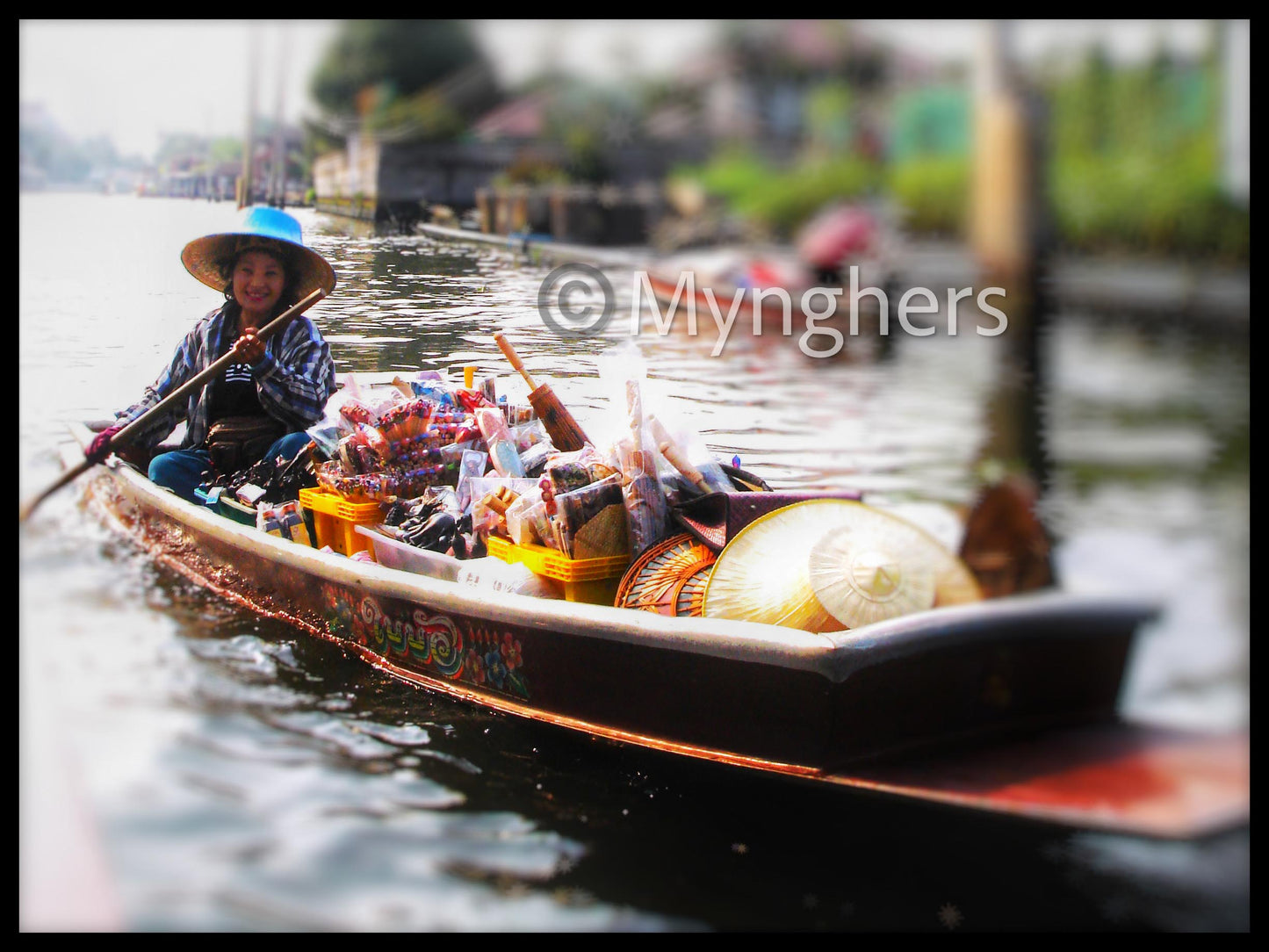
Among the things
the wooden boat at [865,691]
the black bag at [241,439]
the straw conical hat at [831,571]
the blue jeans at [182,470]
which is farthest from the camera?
the blue jeans at [182,470]

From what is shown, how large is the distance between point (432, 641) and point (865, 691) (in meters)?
1.33

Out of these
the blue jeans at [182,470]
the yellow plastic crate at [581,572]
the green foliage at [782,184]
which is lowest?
the yellow plastic crate at [581,572]

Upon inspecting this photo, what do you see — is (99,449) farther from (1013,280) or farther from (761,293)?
(1013,280)

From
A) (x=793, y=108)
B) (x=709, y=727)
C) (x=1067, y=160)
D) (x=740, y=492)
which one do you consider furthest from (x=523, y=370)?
(x=1067, y=160)

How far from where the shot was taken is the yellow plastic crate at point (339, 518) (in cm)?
373

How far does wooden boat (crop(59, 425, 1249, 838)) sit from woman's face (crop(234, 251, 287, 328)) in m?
0.77

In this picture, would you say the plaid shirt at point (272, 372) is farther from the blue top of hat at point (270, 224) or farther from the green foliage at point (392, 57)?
the green foliage at point (392, 57)

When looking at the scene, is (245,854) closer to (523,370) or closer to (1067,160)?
(523,370)

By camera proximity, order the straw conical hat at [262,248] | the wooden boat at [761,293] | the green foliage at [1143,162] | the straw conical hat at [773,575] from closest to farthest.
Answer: the green foliage at [1143,162] < the wooden boat at [761,293] < the straw conical hat at [773,575] < the straw conical hat at [262,248]

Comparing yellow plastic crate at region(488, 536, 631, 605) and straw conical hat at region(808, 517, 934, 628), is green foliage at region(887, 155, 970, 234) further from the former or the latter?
yellow plastic crate at region(488, 536, 631, 605)

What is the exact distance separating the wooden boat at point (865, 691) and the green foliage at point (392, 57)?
1254 mm

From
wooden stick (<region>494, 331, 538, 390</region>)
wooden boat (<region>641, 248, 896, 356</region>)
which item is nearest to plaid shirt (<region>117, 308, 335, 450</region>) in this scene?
wooden stick (<region>494, 331, 538, 390</region>)

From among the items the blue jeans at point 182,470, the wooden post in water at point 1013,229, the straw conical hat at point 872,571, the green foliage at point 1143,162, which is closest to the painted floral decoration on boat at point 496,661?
the straw conical hat at point 872,571

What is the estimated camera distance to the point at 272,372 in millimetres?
3689
